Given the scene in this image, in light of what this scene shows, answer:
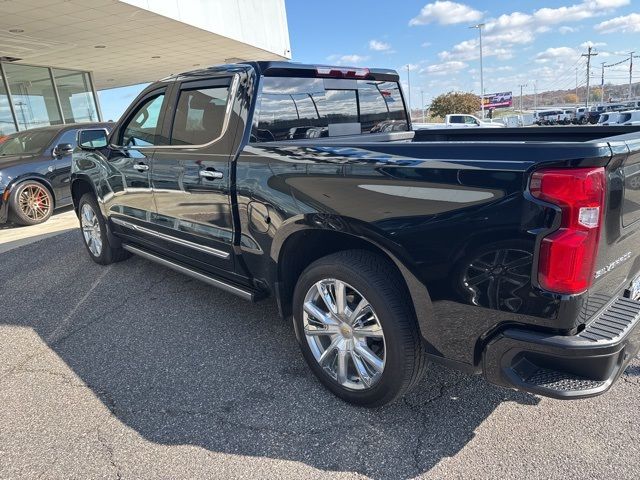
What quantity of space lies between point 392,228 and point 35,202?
8283 millimetres

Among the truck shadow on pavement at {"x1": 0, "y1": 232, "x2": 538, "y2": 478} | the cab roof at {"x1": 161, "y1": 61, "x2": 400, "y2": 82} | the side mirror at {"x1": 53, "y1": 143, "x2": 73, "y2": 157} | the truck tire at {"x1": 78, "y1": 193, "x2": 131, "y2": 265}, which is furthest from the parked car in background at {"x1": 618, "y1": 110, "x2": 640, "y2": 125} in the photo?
the truck shadow on pavement at {"x1": 0, "y1": 232, "x2": 538, "y2": 478}

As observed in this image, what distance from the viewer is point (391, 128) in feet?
13.6

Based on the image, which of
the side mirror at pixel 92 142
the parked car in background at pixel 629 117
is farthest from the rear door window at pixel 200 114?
the parked car in background at pixel 629 117

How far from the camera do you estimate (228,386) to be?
288 centimetres

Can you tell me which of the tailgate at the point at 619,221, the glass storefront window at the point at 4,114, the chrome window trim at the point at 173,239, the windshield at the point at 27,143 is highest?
the glass storefront window at the point at 4,114

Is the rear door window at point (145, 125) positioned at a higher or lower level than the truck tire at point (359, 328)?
higher

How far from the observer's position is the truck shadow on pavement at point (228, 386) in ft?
7.66

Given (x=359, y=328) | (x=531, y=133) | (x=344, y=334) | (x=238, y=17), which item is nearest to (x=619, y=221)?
(x=359, y=328)

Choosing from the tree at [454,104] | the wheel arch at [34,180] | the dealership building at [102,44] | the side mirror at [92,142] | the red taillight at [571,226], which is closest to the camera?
the red taillight at [571,226]

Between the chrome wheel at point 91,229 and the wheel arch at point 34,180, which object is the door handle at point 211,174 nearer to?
the chrome wheel at point 91,229

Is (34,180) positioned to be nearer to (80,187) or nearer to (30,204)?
(30,204)

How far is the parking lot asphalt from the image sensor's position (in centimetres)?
220

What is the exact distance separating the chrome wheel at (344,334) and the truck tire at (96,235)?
127 inches

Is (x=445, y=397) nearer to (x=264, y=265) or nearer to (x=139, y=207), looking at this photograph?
(x=264, y=265)
